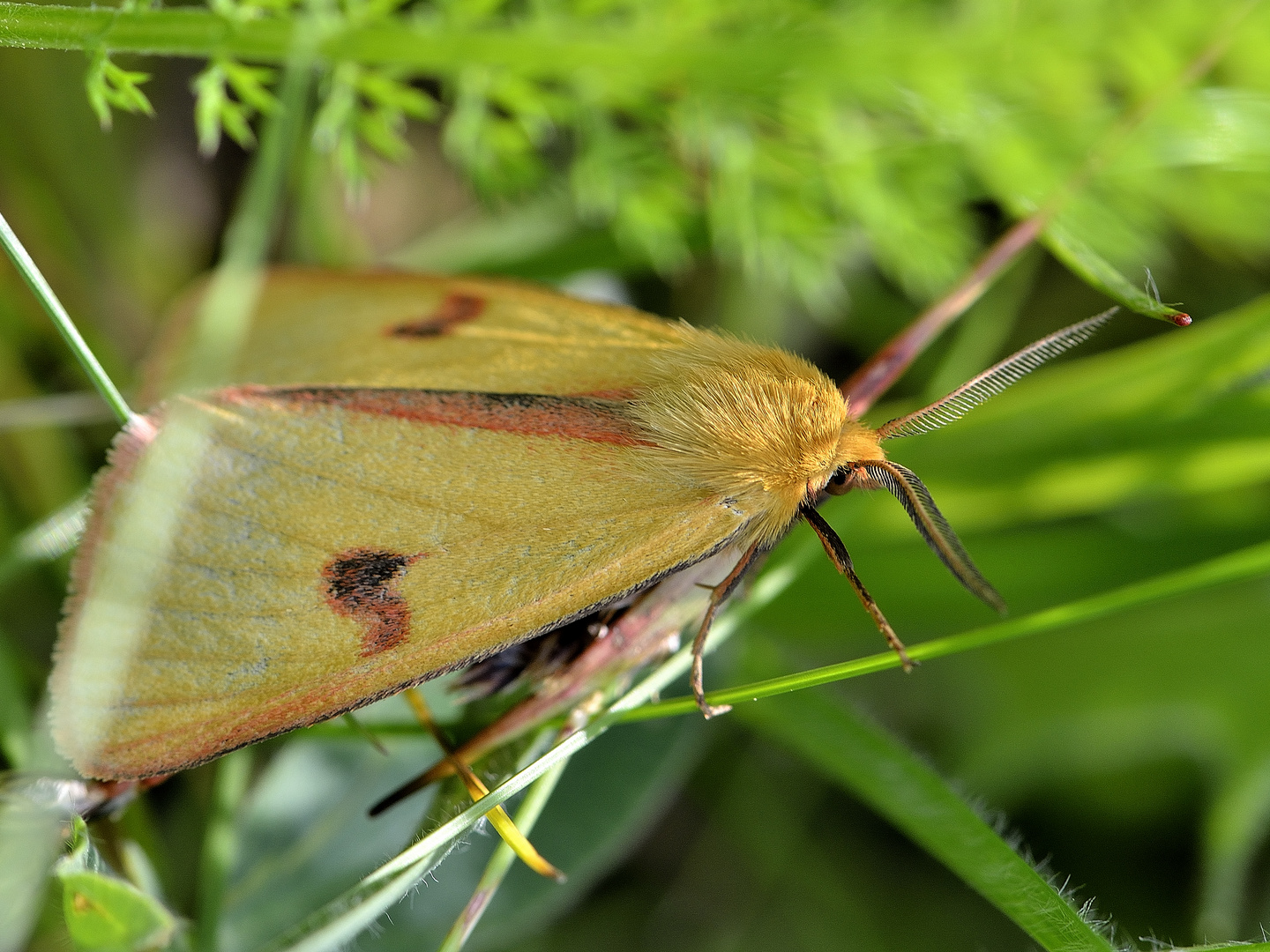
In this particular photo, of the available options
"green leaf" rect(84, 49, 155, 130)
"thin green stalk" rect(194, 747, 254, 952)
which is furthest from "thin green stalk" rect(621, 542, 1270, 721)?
"green leaf" rect(84, 49, 155, 130)

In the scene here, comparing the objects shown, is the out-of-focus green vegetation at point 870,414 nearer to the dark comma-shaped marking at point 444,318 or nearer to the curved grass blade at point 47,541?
the curved grass blade at point 47,541

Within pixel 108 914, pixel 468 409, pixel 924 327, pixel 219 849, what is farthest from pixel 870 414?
pixel 108 914

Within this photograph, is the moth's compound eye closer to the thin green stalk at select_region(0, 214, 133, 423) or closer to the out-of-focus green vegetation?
the out-of-focus green vegetation

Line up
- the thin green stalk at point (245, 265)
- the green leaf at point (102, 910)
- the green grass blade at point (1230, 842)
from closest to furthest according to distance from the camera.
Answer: the green leaf at point (102, 910) → the thin green stalk at point (245, 265) → the green grass blade at point (1230, 842)

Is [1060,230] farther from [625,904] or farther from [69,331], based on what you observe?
[625,904]

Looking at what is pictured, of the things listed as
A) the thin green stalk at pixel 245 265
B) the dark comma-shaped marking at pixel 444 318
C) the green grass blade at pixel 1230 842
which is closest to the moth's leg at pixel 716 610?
the dark comma-shaped marking at pixel 444 318

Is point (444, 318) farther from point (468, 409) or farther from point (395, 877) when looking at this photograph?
point (395, 877)
